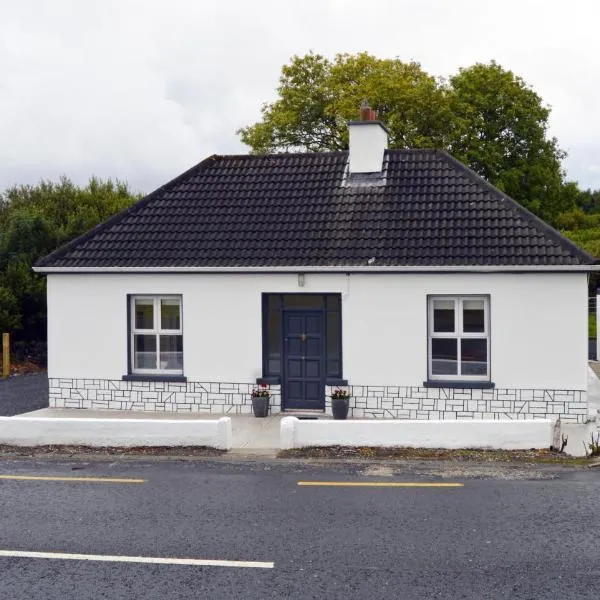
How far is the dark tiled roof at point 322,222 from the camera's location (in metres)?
15.6

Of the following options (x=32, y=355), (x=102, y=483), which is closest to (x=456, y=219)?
(x=102, y=483)

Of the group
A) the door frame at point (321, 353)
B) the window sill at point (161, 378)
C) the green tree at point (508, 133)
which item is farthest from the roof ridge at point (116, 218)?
the green tree at point (508, 133)

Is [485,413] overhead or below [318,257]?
below

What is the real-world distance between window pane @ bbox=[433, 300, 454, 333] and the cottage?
0.02 metres

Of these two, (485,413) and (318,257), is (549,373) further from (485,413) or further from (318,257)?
(318,257)

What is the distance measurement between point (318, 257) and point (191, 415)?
13.2 feet

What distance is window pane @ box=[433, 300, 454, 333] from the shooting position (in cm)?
1564

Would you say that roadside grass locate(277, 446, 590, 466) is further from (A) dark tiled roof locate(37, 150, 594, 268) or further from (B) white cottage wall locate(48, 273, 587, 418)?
(A) dark tiled roof locate(37, 150, 594, 268)

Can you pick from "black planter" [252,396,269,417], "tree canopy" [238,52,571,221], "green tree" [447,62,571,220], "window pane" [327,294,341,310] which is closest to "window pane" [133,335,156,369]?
"black planter" [252,396,269,417]

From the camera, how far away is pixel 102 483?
35.7 feet

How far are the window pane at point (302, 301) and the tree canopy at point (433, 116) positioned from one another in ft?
74.0

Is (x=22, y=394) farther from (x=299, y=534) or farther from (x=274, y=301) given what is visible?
(x=299, y=534)

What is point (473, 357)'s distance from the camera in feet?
51.1

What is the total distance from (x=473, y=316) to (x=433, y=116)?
24581mm
